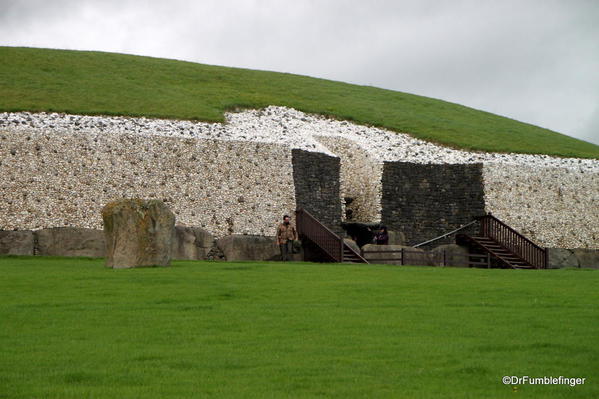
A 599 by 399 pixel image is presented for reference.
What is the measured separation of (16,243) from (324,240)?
10.6 meters

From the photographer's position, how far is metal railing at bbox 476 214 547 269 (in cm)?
3278

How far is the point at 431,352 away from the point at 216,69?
44.2m

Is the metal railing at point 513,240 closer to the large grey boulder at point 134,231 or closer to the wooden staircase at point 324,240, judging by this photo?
the wooden staircase at point 324,240

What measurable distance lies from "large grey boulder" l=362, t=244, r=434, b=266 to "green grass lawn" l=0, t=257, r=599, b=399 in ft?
36.0

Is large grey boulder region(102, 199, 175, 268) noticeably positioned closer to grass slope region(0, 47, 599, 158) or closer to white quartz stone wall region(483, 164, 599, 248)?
grass slope region(0, 47, 599, 158)

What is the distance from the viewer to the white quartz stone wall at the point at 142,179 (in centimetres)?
3044

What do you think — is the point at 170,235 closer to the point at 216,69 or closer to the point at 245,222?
the point at 245,222

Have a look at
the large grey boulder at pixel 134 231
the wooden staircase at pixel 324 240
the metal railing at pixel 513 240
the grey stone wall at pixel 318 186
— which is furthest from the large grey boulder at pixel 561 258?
the large grey boulder at pixel 134 231

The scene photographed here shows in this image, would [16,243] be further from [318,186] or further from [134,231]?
[318,186]

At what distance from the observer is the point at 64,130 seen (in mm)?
32531

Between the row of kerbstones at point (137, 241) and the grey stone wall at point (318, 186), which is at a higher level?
the grey stone wall at point (318, 186)

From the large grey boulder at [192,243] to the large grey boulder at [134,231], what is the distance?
7.85 metres

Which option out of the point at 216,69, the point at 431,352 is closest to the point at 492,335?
the point at 431,352

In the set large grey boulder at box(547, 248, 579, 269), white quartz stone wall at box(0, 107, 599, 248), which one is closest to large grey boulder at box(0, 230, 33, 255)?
white quartz stone wall at box(0, 107, 599, 248)
